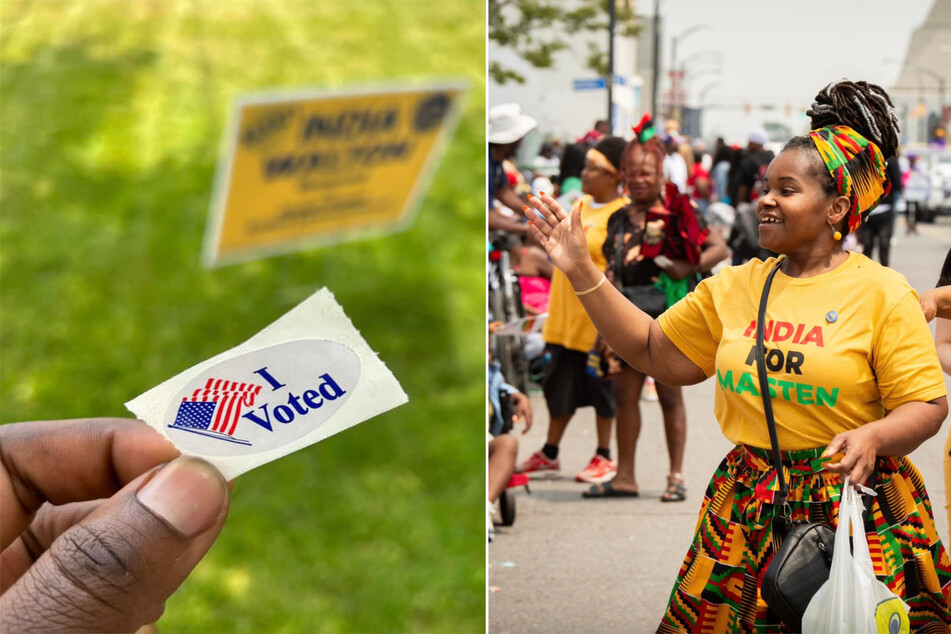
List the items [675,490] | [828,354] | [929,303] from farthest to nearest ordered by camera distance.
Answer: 1. [675,490]
2. [929,303]
3. [828,354]

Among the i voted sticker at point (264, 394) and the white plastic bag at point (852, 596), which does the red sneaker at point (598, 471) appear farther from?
the i voted sticker at point (264, 394)

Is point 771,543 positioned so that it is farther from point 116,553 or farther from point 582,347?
point 582,347

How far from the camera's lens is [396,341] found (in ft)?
29.3

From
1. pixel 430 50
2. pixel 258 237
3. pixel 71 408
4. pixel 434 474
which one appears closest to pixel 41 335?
pixel 71 408

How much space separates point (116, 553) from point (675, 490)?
401 cm

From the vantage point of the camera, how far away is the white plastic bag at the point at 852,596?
73.5 inches

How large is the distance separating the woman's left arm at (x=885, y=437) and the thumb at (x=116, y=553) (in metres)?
1.15

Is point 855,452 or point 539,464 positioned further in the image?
point 539,464

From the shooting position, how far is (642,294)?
485 cm

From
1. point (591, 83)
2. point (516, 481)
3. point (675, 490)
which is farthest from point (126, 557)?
point (591, 83)

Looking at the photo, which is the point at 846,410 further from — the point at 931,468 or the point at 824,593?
the point at 931,468

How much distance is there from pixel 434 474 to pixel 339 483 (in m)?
0.62

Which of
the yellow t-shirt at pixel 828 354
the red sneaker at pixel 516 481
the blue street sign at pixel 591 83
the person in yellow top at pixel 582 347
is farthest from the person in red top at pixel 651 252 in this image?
the blue street sign at pixel 591 83

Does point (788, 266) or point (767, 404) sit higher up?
point (788, 266)
